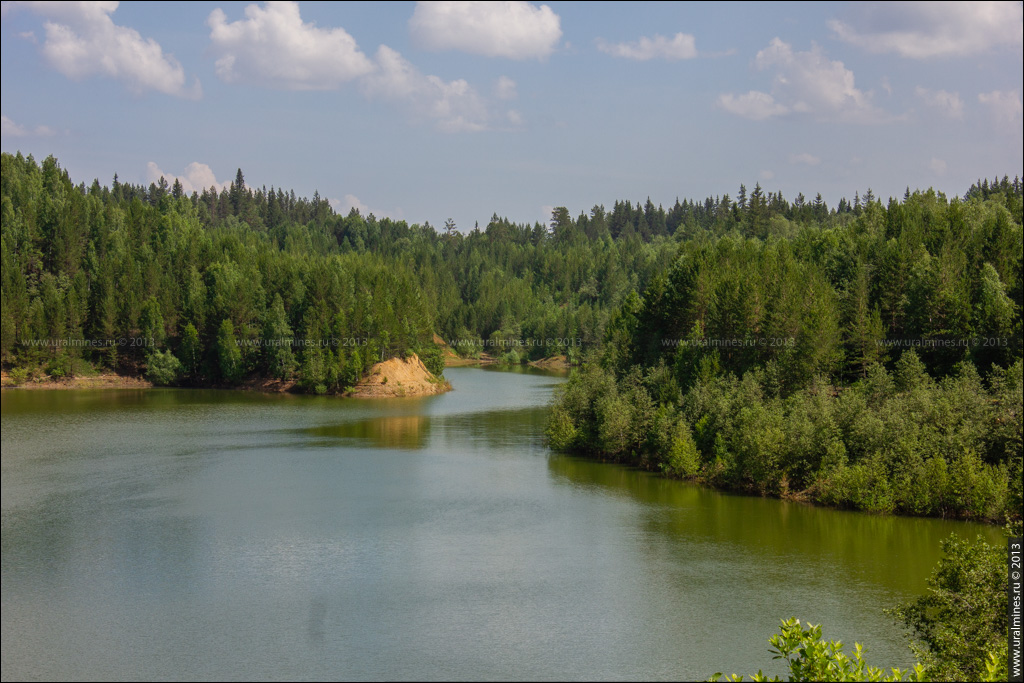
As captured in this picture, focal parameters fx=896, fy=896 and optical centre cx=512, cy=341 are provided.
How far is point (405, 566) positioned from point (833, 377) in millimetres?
34777

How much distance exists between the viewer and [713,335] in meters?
63.5

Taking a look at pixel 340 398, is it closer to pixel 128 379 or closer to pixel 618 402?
pixel 128 379

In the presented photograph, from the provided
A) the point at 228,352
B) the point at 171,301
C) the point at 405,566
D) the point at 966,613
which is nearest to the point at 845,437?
the point at 405,566

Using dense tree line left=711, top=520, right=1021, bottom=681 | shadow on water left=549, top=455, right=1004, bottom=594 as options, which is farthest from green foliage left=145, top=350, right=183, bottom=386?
dense tree line left=711, top=520, right=1021, bottom=681

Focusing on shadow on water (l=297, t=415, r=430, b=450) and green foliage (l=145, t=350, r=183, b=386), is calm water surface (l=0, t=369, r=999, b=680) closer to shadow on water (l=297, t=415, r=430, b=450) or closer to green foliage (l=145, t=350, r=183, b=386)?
shadow on water (l=297, t=415, r=430, b=450)

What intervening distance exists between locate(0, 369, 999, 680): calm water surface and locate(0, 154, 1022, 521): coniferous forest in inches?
124

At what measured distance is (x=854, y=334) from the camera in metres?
57.3

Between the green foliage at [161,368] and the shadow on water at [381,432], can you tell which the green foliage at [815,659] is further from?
the green foliage at [161,368]

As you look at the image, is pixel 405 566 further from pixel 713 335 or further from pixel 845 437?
pixel 713 335

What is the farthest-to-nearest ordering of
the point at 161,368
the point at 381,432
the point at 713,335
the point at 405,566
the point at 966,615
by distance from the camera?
the point at 161,368 → the point at 381,432 → the point at 713,335 → the point at 405,566 → the point at 966,615

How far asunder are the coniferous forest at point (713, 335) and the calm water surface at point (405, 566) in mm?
3149

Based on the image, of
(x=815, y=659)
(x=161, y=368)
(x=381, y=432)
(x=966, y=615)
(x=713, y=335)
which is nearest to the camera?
(x=815, y=659)

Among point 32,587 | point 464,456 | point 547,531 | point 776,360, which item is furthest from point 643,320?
point 32,587

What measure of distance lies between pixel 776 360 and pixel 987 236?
22.5 metres
